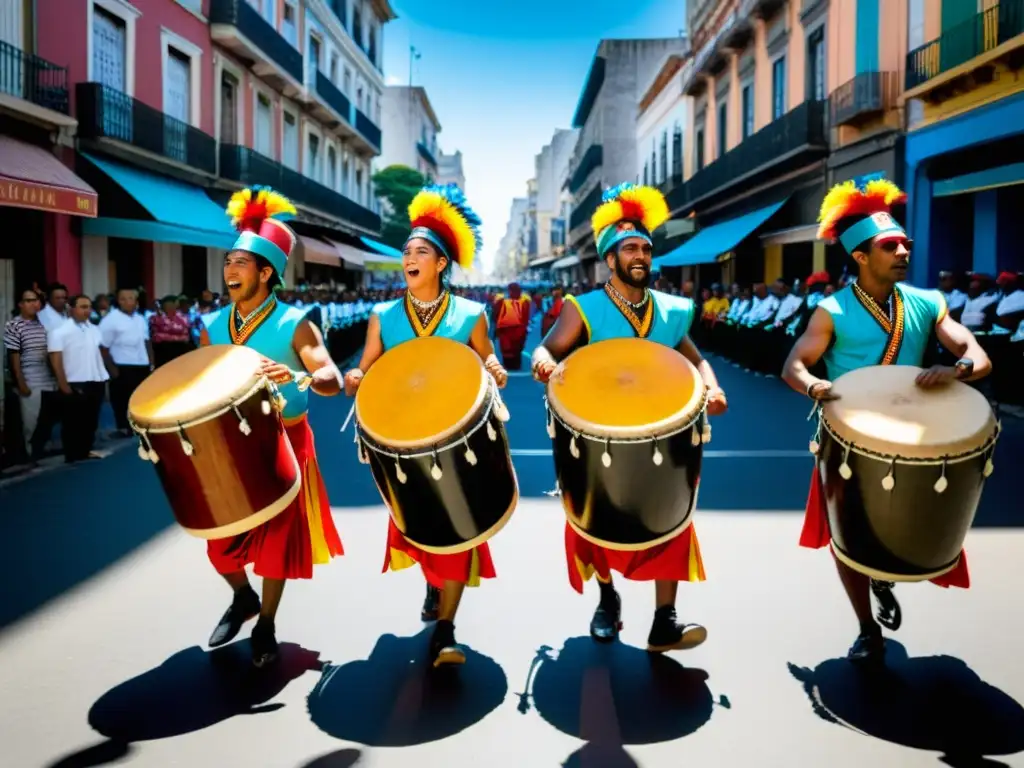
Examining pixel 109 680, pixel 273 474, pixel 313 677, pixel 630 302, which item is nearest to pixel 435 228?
pixel 630 302

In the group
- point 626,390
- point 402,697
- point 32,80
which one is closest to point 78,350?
point 402,697

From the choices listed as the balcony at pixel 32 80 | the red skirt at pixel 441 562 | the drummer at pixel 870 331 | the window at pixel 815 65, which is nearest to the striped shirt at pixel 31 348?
the red skirt at pixel 441 562

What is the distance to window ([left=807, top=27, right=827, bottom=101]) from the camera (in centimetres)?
2159

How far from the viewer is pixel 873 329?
4195mm

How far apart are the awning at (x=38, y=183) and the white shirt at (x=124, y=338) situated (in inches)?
95.6

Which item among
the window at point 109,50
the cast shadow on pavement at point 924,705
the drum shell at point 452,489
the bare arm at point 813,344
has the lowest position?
the cast shadow on pavement at point 924,705

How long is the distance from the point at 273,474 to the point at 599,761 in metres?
1.58

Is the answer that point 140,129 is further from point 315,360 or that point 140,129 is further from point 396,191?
point 396,191

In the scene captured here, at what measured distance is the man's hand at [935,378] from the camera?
368 cm

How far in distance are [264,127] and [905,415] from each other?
90.9 ft

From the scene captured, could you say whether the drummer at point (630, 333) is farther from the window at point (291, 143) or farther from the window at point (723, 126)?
the window at point (291, 143)

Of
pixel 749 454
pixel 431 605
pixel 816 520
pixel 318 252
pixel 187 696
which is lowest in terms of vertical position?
pixel 187 696

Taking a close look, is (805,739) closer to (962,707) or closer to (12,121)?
(962,707)

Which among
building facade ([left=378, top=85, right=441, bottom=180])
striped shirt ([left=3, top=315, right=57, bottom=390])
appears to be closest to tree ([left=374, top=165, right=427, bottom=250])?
building facade ([left=378, top=85, right=441, bottom=180])
